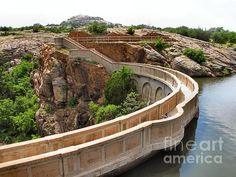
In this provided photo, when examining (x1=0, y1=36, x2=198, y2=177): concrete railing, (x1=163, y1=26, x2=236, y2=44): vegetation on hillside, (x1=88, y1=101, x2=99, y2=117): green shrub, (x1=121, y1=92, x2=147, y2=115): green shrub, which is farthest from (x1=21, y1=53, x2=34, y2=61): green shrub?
(x1=0, y1=36, x2=198, y2=177): concrete railing

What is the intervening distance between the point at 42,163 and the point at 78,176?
5.81ft

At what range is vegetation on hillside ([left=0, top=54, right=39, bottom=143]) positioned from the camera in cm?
4097

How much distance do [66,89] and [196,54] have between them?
81.8 ft

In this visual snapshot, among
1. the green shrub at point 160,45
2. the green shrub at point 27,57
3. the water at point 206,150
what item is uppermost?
the green shrub at point 160,45

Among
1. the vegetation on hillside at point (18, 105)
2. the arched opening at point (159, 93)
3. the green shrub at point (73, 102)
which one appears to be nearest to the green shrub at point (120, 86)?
the arched opening at point (159, 93)

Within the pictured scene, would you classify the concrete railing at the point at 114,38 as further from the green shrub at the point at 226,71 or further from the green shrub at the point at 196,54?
the green shrub at the point at 226,71

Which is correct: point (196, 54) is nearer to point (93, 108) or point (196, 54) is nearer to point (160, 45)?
point (160, 45)

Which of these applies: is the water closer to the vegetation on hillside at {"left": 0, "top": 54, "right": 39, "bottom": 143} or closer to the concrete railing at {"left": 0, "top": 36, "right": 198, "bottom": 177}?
the concrete railing at {"left": 0, "top": 36, "right": 198, "bottom": 177}

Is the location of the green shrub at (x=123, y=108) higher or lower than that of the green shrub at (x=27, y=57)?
lower

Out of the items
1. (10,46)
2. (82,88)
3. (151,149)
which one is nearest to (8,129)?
(82,88)

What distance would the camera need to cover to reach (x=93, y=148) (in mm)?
11688

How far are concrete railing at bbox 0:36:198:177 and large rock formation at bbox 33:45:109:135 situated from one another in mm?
23550

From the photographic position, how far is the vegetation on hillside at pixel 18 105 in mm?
40969

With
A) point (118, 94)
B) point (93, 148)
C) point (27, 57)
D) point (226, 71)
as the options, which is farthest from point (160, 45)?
point (93, 148)
